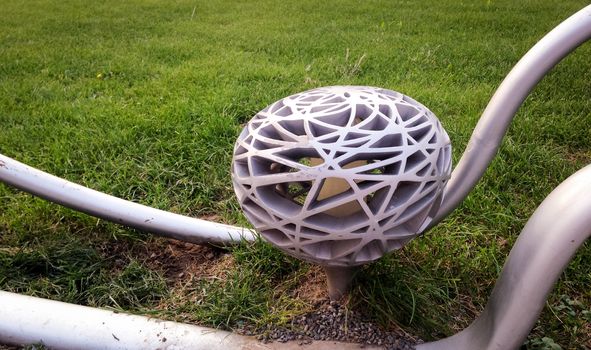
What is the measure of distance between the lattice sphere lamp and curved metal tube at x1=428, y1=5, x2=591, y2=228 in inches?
7.7

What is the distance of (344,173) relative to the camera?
1.23 meters

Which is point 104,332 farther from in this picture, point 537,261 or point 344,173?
point 537,261

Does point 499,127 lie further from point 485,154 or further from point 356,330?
point 356,330

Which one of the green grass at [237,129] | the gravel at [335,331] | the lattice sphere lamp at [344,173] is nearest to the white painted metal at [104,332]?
the gravel at [335,331]

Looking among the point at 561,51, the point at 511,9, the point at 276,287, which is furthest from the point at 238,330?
the point at 511,9

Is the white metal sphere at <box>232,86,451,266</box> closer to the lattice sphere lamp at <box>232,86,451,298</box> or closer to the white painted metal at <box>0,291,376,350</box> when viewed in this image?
the lattice sphere lamp at <box>232,86,451,298</box>

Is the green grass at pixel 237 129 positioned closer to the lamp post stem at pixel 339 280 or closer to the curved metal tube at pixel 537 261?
the lamp post stem at pixel 339 280

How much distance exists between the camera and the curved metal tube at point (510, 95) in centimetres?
138

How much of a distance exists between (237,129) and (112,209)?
3.55ft

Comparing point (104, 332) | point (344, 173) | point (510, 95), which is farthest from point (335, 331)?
point (510, 95)

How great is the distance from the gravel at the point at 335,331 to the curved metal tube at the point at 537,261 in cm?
24

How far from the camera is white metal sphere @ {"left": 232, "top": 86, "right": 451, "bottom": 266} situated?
124cm

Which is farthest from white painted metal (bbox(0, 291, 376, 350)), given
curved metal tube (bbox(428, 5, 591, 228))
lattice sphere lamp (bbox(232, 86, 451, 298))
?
curved metal tube (bbox(428, 5, 591, 228))

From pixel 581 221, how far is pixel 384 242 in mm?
441
